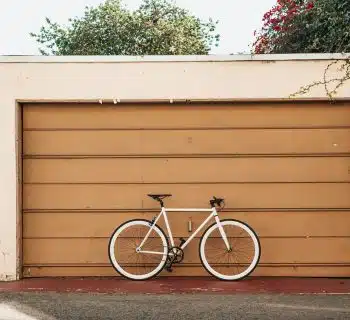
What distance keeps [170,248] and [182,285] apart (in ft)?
1.66

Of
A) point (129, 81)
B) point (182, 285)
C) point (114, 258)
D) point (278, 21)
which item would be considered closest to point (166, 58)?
point (129, 81)

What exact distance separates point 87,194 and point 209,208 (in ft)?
4.89

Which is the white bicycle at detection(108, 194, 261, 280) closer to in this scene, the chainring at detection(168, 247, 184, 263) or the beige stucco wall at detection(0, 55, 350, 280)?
the chainring at detection(168, 247, 184, 263)

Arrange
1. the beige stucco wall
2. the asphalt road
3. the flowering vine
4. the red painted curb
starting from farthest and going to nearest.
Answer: the flowering vine < the beige stucco wall < the red painted curb < the asphalt road

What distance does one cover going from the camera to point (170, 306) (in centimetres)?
681

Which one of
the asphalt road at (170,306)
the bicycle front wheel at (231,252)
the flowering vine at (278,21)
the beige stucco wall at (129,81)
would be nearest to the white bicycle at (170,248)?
the bicycle front wheel at (231,252)

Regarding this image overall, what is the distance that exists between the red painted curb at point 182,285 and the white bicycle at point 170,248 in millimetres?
175

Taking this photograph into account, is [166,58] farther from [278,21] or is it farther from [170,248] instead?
[278,21]

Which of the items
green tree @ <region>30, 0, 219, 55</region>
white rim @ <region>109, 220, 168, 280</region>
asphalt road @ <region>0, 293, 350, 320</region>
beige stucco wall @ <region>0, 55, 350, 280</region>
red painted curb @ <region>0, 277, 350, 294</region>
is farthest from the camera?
green tree @ <region>30, 0, 219, 55</region>

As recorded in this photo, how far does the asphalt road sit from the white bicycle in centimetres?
106

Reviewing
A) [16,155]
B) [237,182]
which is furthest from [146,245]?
[16,155]

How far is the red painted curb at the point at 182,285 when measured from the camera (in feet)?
25.7

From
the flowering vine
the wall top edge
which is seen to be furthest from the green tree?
the wall top edge

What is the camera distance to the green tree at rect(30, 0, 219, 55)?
2622 cm
